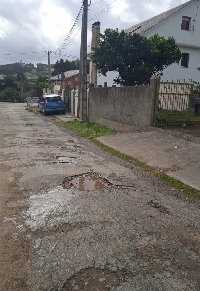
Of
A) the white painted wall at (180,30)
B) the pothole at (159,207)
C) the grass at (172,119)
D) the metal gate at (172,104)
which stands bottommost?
the pothole at (159,207)

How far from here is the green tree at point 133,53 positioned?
16.4 m

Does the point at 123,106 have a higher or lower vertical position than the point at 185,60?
lower

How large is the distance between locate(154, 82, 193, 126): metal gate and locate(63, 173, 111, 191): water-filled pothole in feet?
18.5

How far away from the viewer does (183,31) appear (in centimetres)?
2444

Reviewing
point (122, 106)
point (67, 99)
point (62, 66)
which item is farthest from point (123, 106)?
point (62, 66)

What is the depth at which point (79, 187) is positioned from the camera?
545cm

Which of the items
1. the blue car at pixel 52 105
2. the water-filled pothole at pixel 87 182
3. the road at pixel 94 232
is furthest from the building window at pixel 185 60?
the water-filled pothole at pixel 87 182

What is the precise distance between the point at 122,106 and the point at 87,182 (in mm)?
7857

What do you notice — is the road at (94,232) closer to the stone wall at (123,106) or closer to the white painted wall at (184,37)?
the stone wall at (123,106)

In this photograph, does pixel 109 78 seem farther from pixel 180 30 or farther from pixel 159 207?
pixel 159 207

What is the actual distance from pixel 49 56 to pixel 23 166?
136 feet

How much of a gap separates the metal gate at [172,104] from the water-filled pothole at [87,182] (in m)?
5.63

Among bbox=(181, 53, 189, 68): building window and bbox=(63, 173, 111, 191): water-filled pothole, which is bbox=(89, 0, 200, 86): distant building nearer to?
bbox=(181, 53, 189, 68): building window

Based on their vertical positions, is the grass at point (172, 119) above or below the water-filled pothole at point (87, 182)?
above
